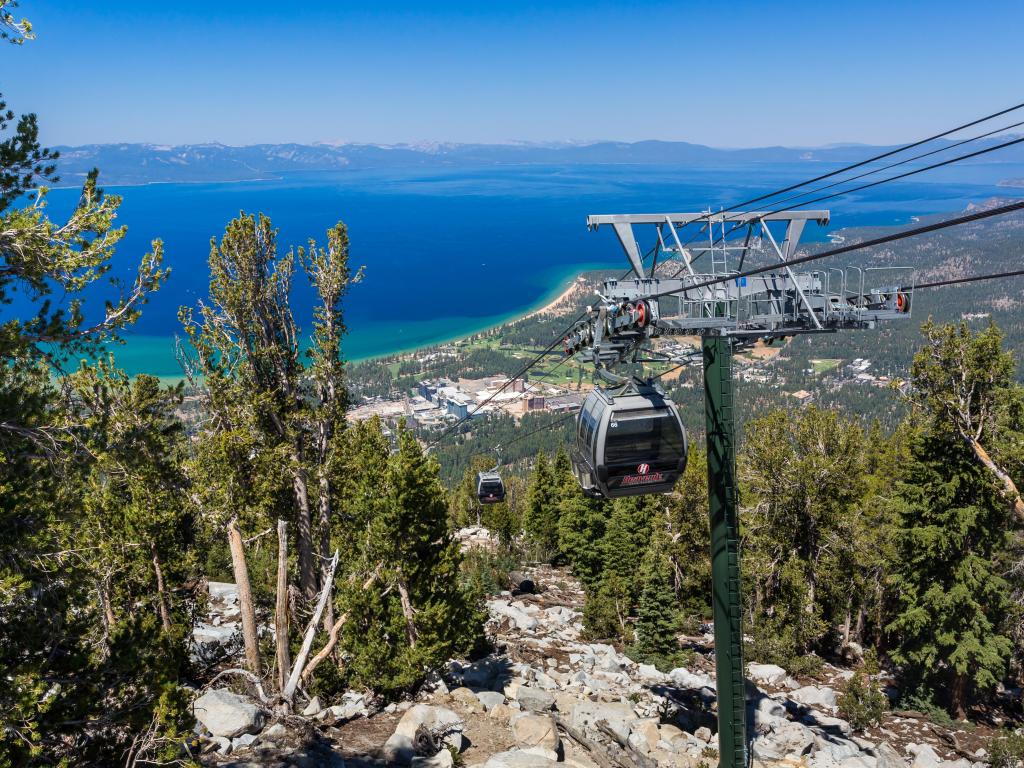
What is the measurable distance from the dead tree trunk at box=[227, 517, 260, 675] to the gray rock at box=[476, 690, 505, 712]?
17.2 ft

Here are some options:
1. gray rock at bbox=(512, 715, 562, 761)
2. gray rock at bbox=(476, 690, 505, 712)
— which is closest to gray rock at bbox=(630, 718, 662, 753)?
gray rock at bbox=(512, 715, 562, 761)

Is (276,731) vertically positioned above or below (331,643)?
below

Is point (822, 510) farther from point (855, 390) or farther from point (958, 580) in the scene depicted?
point (855, 390)

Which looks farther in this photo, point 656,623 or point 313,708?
point 656,623

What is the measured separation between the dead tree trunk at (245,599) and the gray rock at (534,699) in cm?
621

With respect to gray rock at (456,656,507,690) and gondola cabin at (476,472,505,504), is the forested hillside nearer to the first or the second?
gray rock at (456,656,507,690)

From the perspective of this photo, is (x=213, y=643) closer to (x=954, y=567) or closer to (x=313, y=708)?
(x=313, y=708)

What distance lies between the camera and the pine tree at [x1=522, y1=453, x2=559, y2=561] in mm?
44781

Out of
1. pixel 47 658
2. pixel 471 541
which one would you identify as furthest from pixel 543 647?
pixel 471 541

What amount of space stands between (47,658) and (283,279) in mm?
12538

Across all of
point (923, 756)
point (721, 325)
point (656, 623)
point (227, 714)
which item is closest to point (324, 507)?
point (227, 714)

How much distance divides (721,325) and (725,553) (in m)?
3.87

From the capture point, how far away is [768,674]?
2197cm

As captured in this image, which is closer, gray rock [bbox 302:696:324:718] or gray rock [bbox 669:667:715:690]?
gray rock [bbox 302:696:324:718]
